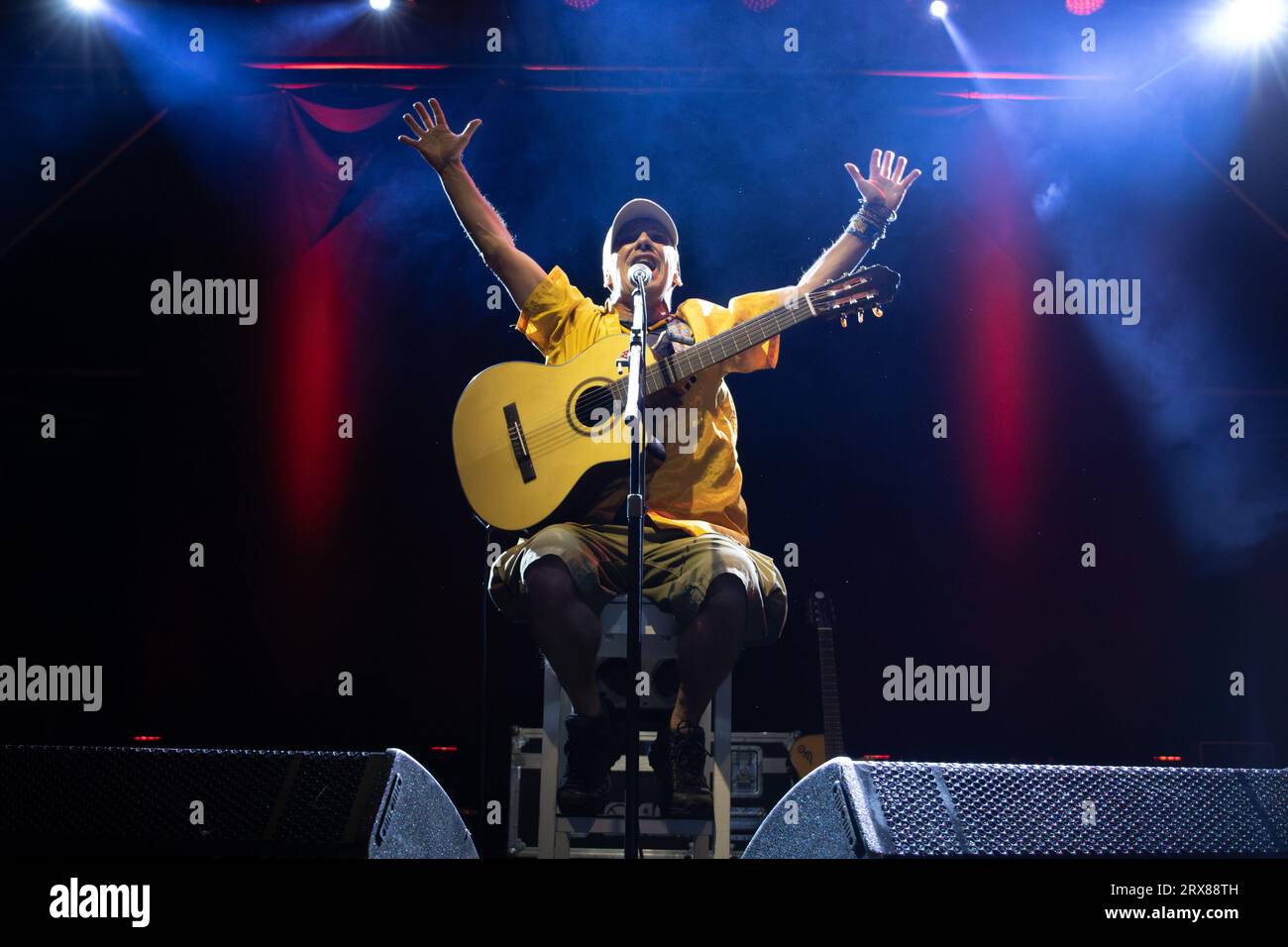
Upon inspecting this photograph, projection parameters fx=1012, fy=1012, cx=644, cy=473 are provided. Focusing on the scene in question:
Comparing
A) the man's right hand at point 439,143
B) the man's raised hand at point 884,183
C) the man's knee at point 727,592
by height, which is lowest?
the man's knee at point 727,592

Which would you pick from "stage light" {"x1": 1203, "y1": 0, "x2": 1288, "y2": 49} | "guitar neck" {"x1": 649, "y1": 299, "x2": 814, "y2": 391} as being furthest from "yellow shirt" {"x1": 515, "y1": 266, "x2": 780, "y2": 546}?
"stage light" {"x1": 1203, "y1": 0, "x2": 1288, "y2": 49}

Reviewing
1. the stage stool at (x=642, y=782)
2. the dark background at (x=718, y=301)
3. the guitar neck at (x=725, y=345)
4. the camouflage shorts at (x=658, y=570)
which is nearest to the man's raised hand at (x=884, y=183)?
the guitar neck at (x=725, y=345)

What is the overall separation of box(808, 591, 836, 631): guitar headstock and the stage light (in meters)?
2.58

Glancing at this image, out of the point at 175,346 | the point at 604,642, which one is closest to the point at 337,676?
the point at 175,346

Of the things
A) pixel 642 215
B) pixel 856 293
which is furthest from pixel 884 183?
pixel 642 215

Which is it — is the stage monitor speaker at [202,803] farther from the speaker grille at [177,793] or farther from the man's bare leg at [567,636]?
the man's bare leg at [567,636]

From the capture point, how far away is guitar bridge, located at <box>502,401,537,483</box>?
9.98 feet

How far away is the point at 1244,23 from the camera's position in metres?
3.79

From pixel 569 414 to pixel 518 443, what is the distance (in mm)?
178

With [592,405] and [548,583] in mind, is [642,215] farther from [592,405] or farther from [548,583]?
[548,583]

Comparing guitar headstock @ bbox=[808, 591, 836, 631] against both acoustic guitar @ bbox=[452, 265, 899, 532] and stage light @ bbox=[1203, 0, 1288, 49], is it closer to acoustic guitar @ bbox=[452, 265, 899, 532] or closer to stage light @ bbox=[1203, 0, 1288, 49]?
acoustic guitar @ bbox=[452, 265, 899, 532]

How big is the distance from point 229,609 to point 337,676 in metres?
0.53

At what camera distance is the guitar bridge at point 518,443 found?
3043mm

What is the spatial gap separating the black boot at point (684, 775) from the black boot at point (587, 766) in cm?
15
